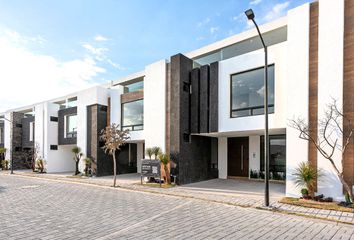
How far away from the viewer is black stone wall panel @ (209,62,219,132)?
1405 cm

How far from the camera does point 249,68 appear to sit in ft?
42.6

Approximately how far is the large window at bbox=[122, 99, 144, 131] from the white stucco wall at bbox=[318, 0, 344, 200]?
1158 cm

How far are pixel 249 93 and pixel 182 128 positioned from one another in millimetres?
4156

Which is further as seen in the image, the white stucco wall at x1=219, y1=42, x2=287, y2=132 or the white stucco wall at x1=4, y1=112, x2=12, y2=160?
the white stucco wall at x1=4, y1=112, x2=12, y2=160

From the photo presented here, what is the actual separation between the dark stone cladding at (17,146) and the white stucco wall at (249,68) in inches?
962

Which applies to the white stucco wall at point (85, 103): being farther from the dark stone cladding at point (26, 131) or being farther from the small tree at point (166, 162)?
the dark stone cladding at point (26, 131)

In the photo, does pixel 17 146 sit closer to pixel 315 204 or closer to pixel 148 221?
pixel 148 221

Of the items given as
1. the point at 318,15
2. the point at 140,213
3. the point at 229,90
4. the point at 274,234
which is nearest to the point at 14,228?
the point at 140,213

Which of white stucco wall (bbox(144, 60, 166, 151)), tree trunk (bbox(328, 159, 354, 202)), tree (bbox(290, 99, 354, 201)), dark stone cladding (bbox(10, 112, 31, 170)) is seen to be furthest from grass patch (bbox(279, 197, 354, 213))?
dark stone cladding (bbox(10, 112, 31, 170))

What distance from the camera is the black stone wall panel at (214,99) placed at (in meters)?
14.0

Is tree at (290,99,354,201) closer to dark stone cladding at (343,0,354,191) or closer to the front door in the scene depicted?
dark stone cladding at (343,0,354,191)

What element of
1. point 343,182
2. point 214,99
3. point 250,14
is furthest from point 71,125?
point 343,182

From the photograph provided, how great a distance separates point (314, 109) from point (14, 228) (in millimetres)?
10983

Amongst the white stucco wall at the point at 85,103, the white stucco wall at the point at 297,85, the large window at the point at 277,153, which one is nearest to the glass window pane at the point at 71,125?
the white stucco wall at the point at 85,103
